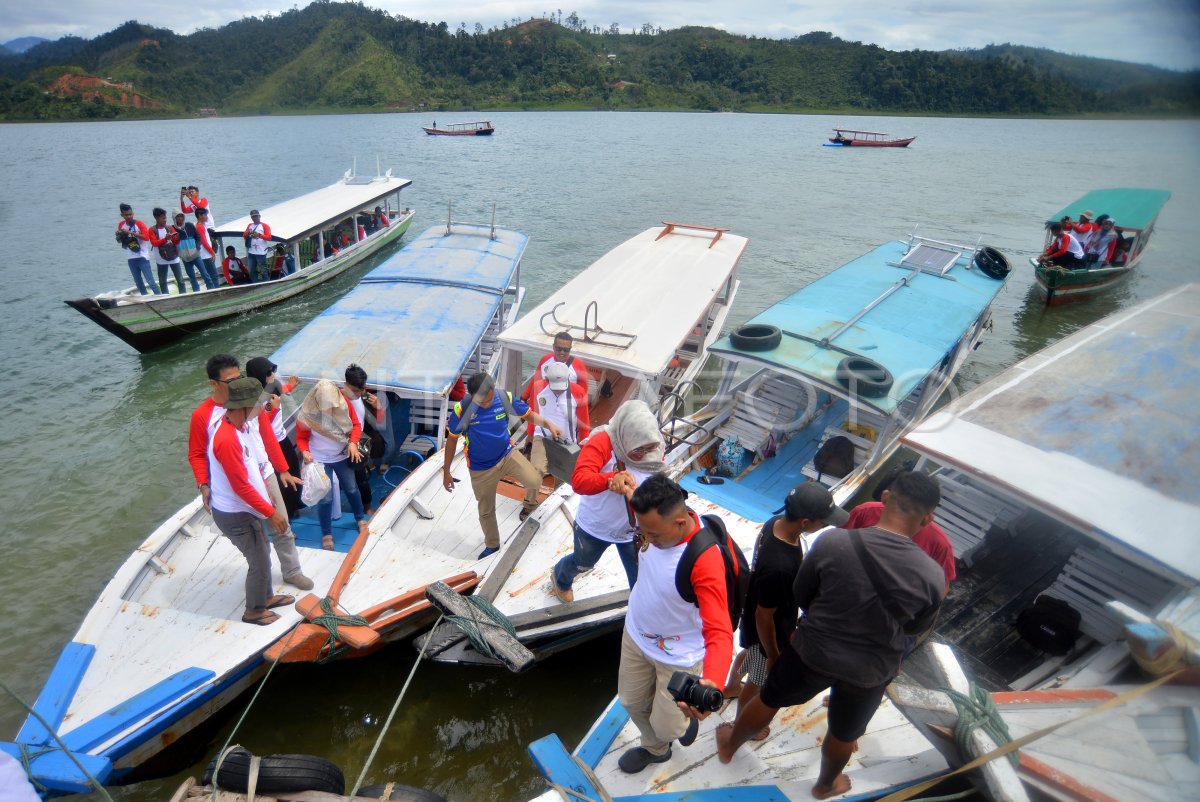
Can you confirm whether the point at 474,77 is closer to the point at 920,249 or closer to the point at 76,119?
the point at 76,119

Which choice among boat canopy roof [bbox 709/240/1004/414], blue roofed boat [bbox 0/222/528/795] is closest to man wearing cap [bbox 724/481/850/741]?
blue roofed boat [bbox 0/222/528/795]

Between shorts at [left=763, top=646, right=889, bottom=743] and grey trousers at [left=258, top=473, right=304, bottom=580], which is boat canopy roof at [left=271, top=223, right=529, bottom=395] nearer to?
grey trousers at [left=258, top=473, right=304, bottom=580]

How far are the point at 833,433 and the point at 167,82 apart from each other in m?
90.8

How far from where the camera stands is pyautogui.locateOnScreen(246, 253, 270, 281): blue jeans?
13711mm

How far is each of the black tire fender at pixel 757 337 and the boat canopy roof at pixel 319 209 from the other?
10379 mm

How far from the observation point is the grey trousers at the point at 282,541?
4738 mm

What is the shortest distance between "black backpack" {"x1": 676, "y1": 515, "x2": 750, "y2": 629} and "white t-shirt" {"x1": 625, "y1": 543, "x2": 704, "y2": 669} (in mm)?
54

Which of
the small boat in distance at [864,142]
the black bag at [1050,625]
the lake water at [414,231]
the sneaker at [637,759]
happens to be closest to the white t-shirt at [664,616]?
the sneaker at [637,759]

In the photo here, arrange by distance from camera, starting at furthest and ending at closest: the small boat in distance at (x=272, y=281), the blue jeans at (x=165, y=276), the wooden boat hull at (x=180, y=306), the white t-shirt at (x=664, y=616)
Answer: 1. the blue jeans at (x=165, y=276)
2. the small boat in distance at (x=272, y=281)
3. the wooden boat hull at (x=180, y=306)
4. the white t-shirt at (x=664, y=616)

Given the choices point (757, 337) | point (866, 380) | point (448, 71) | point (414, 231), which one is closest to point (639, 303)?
point (757, 337)

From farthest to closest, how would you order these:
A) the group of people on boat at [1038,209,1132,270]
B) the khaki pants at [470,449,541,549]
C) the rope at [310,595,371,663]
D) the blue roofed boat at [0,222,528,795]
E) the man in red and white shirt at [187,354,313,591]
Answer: the group of people on boat at [1038,209,1132,270], the khaki pants at [470,449,541,549], the rope at [310,595,371,663], the man in red and white shirt at [187,354,313,591], the blue roofed boat at [0,222,528,795]

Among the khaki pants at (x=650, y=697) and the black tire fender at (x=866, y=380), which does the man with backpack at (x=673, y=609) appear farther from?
the black tire fender at (x=866, y=380)

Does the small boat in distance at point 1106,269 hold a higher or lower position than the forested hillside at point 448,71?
lower

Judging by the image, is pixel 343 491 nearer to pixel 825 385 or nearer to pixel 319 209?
pixel 825 385
